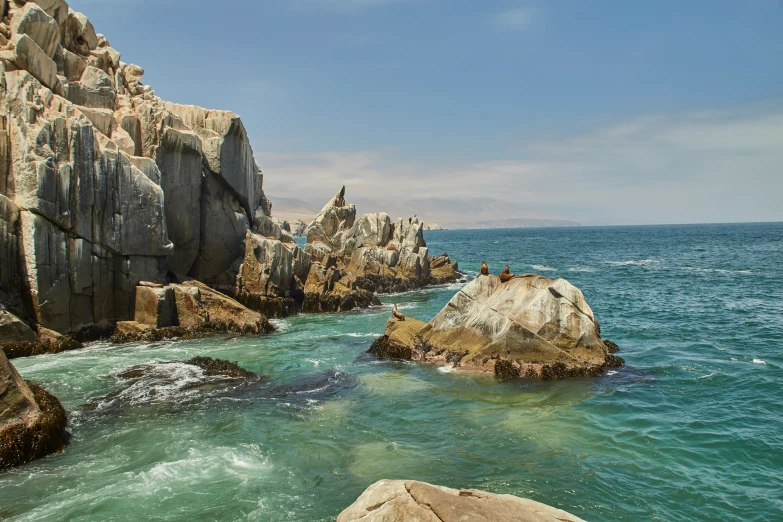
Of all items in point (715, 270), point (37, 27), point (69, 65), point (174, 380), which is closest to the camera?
point (174, 380)

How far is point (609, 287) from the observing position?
4659cm

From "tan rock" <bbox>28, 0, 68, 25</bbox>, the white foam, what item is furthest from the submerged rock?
the white foam

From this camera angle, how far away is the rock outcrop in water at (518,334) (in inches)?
789

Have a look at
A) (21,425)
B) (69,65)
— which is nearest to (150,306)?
(69,65)

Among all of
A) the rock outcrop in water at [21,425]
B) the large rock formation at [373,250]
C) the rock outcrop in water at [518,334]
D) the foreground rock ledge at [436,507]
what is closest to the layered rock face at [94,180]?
the rock outcrop in water at [21,425]

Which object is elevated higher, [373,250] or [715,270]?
[373,250]

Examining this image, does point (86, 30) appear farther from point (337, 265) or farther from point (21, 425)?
point (21, 425)

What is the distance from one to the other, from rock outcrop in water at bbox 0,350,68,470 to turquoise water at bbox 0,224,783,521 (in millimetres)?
383

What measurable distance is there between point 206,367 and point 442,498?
614 inches

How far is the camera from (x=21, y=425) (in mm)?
12633

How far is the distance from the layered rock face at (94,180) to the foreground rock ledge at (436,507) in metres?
21.4

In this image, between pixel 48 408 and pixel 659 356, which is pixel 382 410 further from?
pixel 659 356

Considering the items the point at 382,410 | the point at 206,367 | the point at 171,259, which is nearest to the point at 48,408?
the point at 206,367

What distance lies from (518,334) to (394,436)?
305 inches
